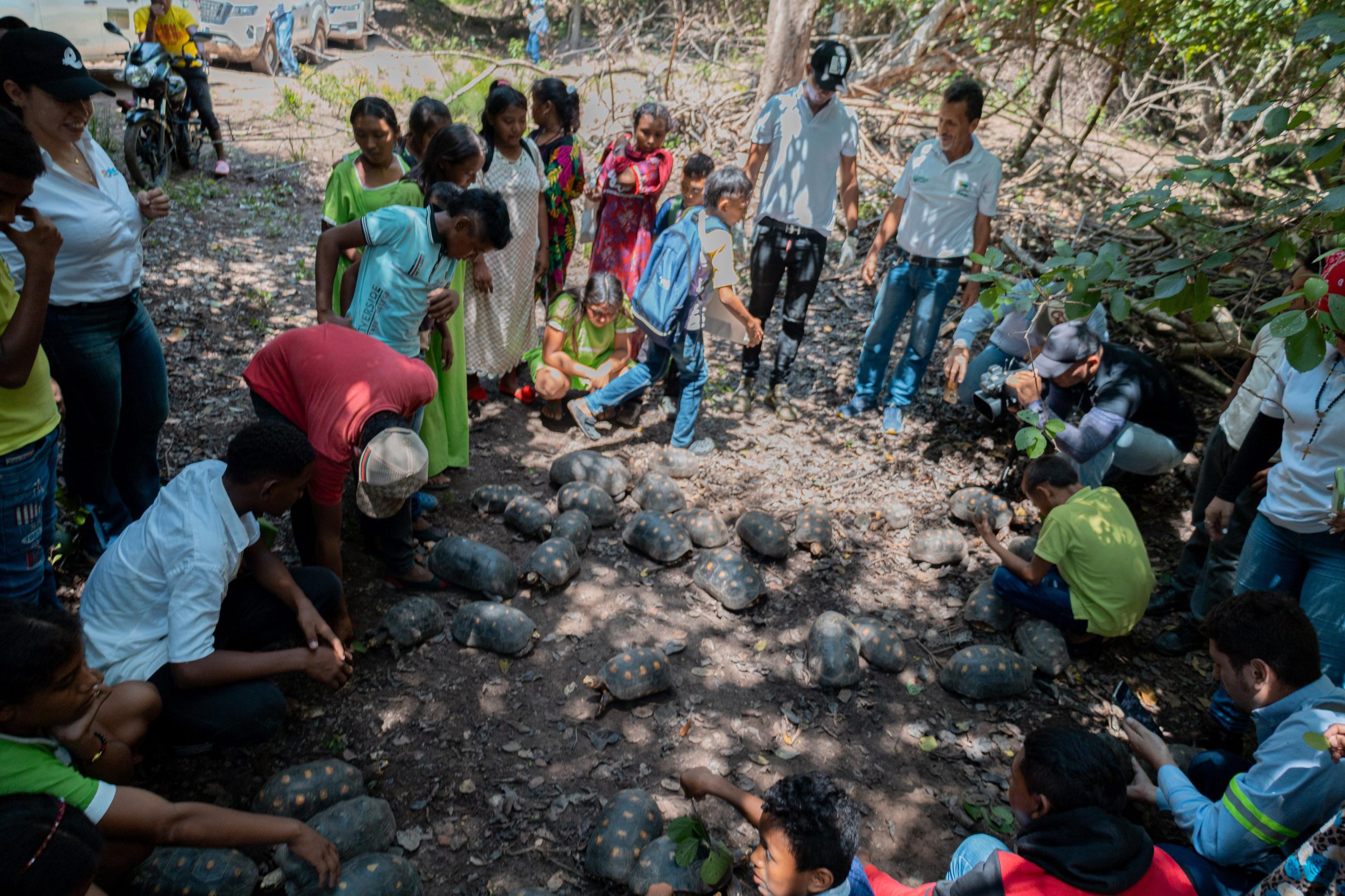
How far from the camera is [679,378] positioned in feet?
18.2

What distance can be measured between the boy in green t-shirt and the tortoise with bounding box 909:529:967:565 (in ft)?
1.58

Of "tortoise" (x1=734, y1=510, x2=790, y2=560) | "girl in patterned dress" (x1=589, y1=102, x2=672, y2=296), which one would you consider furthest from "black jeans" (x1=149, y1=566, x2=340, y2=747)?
"girl in patterned dress" (x1=589, y1=102, x2=672, y2=296)

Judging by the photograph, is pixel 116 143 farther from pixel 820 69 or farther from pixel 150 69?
pixel 820 69

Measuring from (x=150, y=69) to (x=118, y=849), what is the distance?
26.0 ft

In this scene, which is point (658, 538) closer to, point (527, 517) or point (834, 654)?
point (527, 517)

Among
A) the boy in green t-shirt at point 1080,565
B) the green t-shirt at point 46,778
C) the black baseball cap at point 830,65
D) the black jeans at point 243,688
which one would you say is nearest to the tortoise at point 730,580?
the boy in green t-shirt at point 1080,565

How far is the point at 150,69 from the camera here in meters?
7.59

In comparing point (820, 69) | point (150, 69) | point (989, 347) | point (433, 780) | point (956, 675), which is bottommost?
point (433, 780)

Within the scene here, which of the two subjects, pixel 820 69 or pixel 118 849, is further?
pixel 820 69

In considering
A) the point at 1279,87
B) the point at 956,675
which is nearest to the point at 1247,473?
the point at 956,675

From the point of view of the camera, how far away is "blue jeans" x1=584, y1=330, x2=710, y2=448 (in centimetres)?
520

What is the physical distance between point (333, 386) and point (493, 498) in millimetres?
1554

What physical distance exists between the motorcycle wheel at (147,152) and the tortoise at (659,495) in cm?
566

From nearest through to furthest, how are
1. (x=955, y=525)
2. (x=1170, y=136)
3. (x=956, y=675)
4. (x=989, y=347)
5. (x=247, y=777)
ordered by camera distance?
(x=247, y=777)
(x=956, y=675)
(x=955, y=525)
(x=989, y=347)
(x=1170, y=136)
